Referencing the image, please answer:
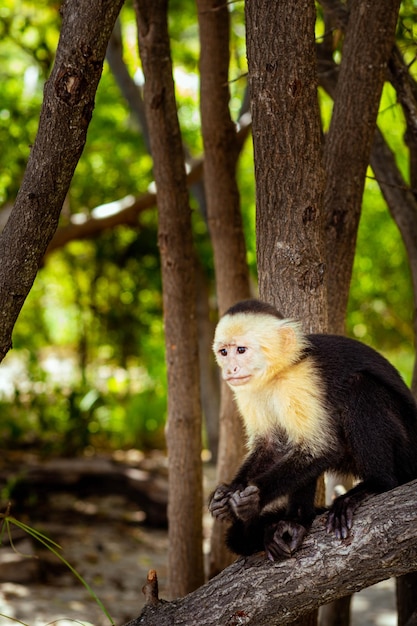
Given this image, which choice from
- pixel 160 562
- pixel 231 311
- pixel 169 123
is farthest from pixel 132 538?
pixel 231 311

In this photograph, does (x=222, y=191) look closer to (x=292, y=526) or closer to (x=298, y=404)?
(x=298, y=404)

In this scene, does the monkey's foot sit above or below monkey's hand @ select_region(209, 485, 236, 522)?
below

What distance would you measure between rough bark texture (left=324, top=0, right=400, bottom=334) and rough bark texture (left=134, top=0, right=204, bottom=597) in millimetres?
876

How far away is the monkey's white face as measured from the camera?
2619mm

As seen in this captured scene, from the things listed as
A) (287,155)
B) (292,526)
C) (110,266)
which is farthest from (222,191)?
(110,266)

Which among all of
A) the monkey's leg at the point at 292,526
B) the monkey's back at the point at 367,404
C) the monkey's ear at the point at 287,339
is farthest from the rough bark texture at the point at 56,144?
the monkey's leg at the point at 292,526

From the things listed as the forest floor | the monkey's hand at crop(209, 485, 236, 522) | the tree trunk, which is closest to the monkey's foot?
the monkey's hand at crop(209, 485, 236, 522)

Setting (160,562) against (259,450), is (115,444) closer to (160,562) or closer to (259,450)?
(160,562)

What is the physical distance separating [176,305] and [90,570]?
7.01 feet

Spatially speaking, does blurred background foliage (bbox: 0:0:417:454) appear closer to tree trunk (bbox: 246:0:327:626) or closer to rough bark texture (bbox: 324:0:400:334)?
rough bark texture (bbox: 324:0:400:334)

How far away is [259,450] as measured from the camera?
2.86 m

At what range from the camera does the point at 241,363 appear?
263cm

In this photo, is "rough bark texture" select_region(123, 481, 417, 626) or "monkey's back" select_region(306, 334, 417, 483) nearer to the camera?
"rough bark texture" select_region(123, 481, 417, 626)

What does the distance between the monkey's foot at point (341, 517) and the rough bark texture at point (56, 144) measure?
115 cm
